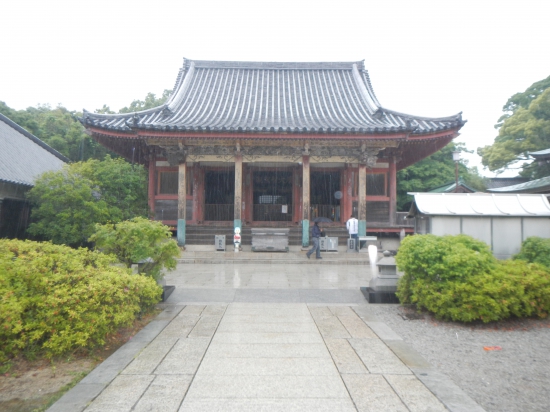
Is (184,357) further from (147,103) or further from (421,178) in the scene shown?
(147,103)

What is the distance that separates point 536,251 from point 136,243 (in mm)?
7381

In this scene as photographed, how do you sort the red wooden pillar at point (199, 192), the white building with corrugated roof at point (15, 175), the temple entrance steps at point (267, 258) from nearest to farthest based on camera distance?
the temple entrance steps at point (267, 258)
the white building with corrugated roof at point (15, 175)
the red wooden pillar at point (199, 192)

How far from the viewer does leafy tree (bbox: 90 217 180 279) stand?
6820mm

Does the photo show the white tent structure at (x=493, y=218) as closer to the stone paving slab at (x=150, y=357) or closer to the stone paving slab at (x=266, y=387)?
the stone paving slab at (x=266, y=387)

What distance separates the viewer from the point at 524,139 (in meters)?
26.7

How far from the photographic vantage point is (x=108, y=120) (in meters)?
16.7

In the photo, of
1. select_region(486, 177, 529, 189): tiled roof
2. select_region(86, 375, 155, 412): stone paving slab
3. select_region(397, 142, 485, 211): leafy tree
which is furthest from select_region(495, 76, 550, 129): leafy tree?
Answer: select_region(86, 375, 155, 412): stone paving slab

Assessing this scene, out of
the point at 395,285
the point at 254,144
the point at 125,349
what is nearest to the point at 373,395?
the point at 125,349

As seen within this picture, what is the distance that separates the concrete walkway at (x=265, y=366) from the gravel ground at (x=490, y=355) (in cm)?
25

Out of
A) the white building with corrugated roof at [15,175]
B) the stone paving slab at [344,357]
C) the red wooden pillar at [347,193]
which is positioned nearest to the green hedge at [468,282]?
the stone paving slab at [344,357]

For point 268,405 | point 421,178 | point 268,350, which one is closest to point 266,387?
point 268,405

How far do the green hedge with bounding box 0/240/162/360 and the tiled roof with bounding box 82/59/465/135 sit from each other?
10567mm

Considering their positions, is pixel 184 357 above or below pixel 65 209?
below

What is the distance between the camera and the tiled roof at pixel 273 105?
50.3 feet
